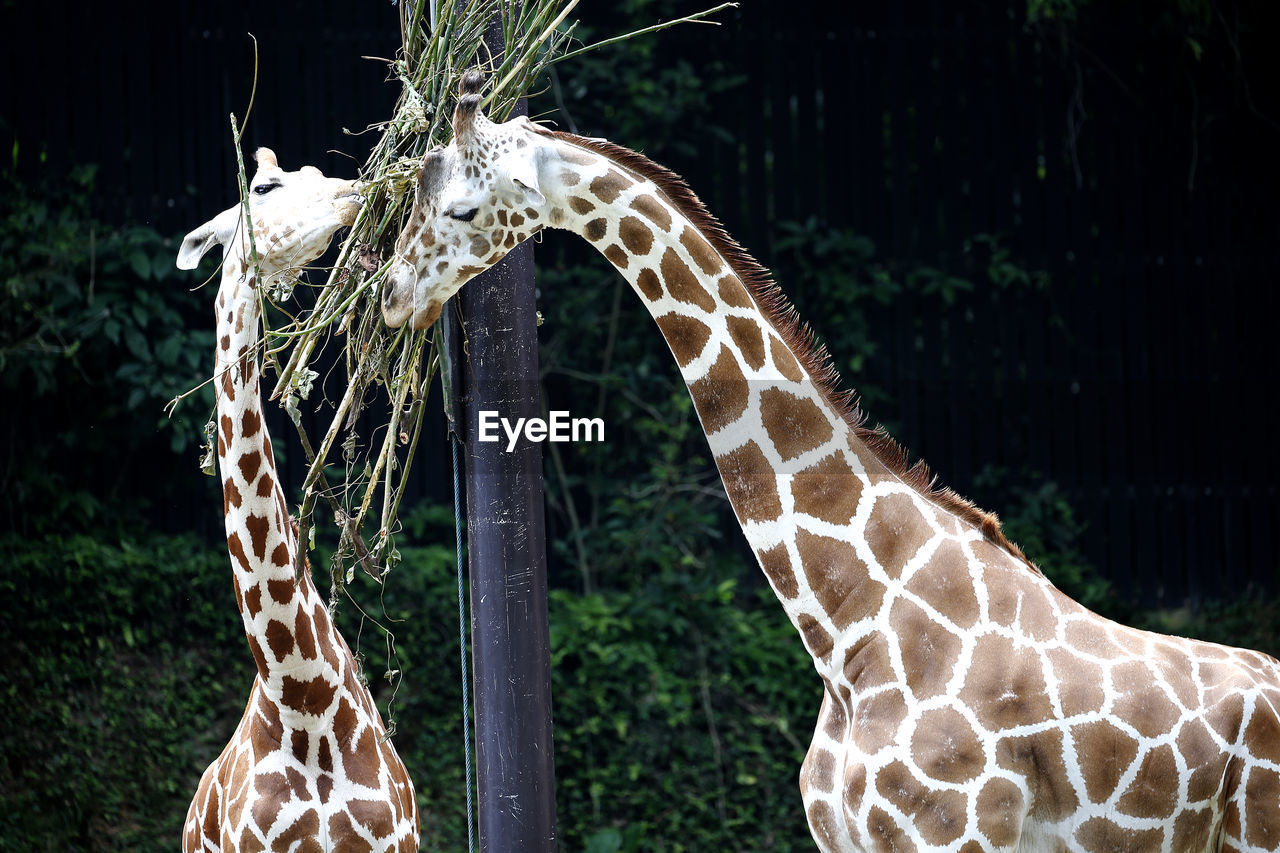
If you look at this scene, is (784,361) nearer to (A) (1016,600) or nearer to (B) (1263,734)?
(A) (1016,600)

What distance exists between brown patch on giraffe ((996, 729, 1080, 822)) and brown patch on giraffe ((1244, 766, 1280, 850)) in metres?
0.37

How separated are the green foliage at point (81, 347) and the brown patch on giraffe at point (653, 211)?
425cm

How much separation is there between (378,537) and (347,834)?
0.82 metres

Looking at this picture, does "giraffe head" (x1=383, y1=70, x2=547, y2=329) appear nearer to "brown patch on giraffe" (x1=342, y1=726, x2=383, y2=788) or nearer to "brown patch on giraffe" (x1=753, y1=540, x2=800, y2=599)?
"brown patch on giraffe" (x1=753, y1=540, x2=800, y2=599)

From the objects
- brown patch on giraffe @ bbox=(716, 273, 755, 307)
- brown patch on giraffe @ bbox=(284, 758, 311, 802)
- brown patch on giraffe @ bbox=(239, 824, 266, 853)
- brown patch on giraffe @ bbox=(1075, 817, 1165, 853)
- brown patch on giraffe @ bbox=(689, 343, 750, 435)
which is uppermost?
brown patch on giraffe @ bbox=(716, 273, 755, 307)

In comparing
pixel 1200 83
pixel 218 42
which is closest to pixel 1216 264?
pixel 1200 83

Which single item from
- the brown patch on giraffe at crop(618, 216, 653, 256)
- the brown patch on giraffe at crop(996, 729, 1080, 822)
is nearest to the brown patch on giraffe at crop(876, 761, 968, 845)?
the brown patch on giraffe at crop(996, 729, 1080, 822)

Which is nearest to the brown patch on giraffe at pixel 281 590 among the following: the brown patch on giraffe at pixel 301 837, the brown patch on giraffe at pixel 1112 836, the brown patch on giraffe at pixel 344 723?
the brown patch on giraffe at pixel 344 723

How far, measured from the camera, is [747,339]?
3.00 meters

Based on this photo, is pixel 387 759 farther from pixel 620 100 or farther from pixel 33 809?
pixel 620 100

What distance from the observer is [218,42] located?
24.1 feet

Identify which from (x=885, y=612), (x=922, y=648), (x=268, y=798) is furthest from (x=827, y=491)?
(x=268, y=798)

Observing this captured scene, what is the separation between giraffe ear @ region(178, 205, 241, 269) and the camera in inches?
140

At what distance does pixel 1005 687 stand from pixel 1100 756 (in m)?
0.24
